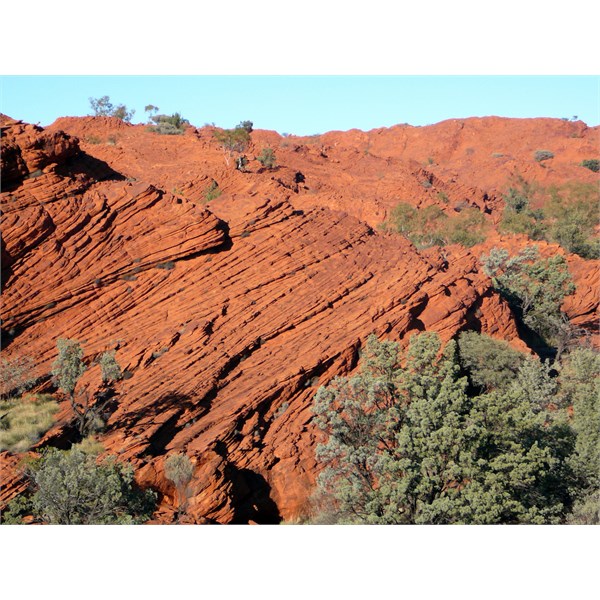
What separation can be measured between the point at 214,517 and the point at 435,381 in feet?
18.2

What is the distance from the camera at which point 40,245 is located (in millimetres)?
20438

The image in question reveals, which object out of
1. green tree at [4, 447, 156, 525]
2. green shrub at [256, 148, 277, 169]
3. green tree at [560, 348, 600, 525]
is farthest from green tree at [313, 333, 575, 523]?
green shrub at [256, 148, 277, 169]

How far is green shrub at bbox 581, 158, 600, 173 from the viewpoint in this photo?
229ft

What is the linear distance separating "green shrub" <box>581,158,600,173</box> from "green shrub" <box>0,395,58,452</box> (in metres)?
63.4

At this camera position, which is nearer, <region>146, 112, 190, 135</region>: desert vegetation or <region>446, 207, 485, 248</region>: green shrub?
<region>446, 207, 485, 248</region>: green shrub

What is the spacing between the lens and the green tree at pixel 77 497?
1397cm

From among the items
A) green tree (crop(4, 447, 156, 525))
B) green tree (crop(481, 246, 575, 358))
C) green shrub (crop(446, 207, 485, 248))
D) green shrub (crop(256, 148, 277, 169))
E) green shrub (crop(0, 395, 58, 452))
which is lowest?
green tree (crop(4, 447, 156, 525))

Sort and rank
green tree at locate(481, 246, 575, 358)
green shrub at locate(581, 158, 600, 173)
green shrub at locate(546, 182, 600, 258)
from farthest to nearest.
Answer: green shrub at locate(581, 158, 600, 173)
green shrub at locate(546, 182, 600, 258)
green tree at locate(481, 246, 575, 358)

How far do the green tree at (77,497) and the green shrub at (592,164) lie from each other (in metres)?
65.0

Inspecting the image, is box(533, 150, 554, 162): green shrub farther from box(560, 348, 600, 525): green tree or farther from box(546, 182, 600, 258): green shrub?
box(560, 348, 600, 525): green tree

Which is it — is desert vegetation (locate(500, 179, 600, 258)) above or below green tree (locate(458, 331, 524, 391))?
above

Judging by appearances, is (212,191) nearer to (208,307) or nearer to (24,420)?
(208,307)

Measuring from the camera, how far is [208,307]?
21078 millimetres

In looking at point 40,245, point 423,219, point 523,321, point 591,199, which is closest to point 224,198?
point 40,245
